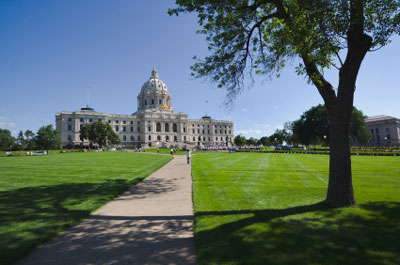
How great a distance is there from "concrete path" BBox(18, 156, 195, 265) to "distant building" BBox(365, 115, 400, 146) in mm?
101750

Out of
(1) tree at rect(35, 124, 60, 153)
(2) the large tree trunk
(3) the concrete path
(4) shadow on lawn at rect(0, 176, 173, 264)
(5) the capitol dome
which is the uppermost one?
(5) the capitol dome

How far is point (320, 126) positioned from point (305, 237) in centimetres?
6303

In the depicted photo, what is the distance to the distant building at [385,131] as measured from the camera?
80125 mm

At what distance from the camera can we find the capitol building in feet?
310

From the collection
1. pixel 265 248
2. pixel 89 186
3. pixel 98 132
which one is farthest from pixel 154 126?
pixel 265 248

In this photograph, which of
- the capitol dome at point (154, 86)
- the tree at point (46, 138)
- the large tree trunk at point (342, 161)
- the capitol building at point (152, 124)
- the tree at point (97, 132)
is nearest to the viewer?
the large tree trunk at point (342, 161)

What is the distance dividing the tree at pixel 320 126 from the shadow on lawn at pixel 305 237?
56680mm

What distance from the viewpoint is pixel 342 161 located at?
5.78 meters

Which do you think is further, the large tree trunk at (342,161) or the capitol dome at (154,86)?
the capitol dome at (154,86)

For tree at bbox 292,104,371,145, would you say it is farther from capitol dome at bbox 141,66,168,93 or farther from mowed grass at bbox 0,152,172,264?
capitol dome at bbox 141,66,168,93

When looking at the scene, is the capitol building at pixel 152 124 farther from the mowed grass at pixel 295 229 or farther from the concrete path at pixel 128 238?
the mowed grass at pixel 295 229

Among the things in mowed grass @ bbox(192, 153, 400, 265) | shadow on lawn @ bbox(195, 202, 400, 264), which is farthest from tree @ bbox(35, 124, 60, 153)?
shadow on lawn @ bbox(195, 202, 400, 264)

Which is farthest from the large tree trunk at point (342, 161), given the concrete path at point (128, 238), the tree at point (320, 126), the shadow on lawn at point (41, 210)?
the tree at point (320, 126)

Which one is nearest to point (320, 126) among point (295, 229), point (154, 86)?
point (295, 229)
